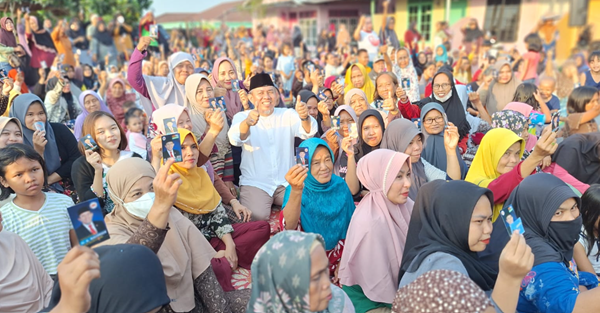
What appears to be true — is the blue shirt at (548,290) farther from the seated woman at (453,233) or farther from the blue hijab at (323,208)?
the blue hijab at (323,208)

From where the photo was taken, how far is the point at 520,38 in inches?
715

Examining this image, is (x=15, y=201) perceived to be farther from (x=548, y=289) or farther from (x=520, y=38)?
(x=520, y=38)

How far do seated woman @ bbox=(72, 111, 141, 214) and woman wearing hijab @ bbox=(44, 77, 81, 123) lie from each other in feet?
8.66

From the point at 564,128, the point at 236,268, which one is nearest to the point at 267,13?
the point at 564,128

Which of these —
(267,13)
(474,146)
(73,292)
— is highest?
(267,13)

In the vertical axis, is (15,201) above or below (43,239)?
above

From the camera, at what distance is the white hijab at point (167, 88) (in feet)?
18.0

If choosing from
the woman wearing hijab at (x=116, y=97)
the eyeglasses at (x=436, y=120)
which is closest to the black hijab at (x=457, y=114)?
the eyeglasses at (x=436, y=120)

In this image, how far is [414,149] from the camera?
394 centimetres

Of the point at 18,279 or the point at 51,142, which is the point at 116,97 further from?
the point at 18,279

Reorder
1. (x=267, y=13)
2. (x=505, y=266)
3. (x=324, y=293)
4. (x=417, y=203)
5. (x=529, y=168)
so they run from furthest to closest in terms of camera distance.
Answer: (x=267, y=13), (x=529, y=168), (x=417, y=203), (x=505, y=266), (x=324, y=293)

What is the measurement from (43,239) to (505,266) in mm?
2641

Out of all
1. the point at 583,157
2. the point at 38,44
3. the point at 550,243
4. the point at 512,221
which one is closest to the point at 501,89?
the point at 583,157

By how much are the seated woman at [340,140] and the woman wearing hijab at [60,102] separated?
12.8 ft
